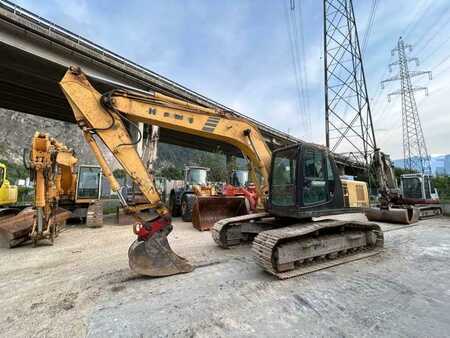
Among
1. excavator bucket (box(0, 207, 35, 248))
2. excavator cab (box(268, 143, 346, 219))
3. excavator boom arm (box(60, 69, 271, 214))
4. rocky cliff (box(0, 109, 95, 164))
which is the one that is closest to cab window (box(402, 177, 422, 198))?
excavator cab (box(268, 143, 346, 219))

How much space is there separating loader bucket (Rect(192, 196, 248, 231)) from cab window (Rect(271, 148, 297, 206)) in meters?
3.06

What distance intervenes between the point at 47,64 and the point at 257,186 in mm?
13200

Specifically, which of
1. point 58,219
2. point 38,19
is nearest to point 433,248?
point 58,219

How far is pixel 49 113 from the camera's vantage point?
72.4 feet

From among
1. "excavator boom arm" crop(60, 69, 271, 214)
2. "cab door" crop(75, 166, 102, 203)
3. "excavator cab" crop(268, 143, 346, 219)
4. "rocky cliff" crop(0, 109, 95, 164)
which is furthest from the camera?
"rocky cliff" crop(0, 109, 95, 164)

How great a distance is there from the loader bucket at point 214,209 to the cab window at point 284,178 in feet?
10.0

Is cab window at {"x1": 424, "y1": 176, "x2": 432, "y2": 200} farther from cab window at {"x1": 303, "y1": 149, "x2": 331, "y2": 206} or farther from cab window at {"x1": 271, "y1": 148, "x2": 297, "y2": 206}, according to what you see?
cab window at {"x1": 271, "y1": 148, "x2": 297, "y2": 206}

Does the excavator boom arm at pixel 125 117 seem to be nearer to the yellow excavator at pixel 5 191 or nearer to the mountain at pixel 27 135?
the yellow excavator at pixel 5 191

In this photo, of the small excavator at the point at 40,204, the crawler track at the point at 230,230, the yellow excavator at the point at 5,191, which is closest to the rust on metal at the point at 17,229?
the small excavator at the point at 40,204

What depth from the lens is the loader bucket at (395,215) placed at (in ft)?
28.8

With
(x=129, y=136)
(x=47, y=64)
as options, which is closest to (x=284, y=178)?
(x=129, y=136)

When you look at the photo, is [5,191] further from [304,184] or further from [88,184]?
[304,184]

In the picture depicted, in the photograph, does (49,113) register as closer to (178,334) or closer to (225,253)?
(225,253)

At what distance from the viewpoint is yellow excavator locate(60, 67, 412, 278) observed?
3594 millimetres
